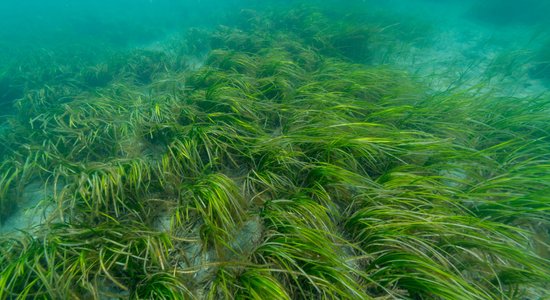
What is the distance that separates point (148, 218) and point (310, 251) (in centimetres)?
186

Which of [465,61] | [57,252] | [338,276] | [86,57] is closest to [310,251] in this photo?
[338,276]

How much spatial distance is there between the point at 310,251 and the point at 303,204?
0.44 m

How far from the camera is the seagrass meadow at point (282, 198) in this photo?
1.79 meters

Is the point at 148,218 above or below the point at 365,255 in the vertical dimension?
below

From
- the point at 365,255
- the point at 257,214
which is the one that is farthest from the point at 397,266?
the point at 257,214

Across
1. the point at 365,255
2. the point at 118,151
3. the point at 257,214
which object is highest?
the point at 365,255

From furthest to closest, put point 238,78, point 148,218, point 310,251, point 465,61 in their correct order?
point 465,61
point 238,78
point 148,218
point 310,251

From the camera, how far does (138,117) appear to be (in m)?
3.96

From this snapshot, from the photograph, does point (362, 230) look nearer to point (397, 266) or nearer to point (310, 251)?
point (397, 266)

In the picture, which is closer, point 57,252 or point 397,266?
point 397,266

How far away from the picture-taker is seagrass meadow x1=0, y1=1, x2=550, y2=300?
1790 mm

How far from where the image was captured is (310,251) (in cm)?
186

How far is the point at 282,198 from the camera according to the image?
8.12 ft

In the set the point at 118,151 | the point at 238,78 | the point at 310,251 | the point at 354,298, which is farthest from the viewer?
the point at 238,78
